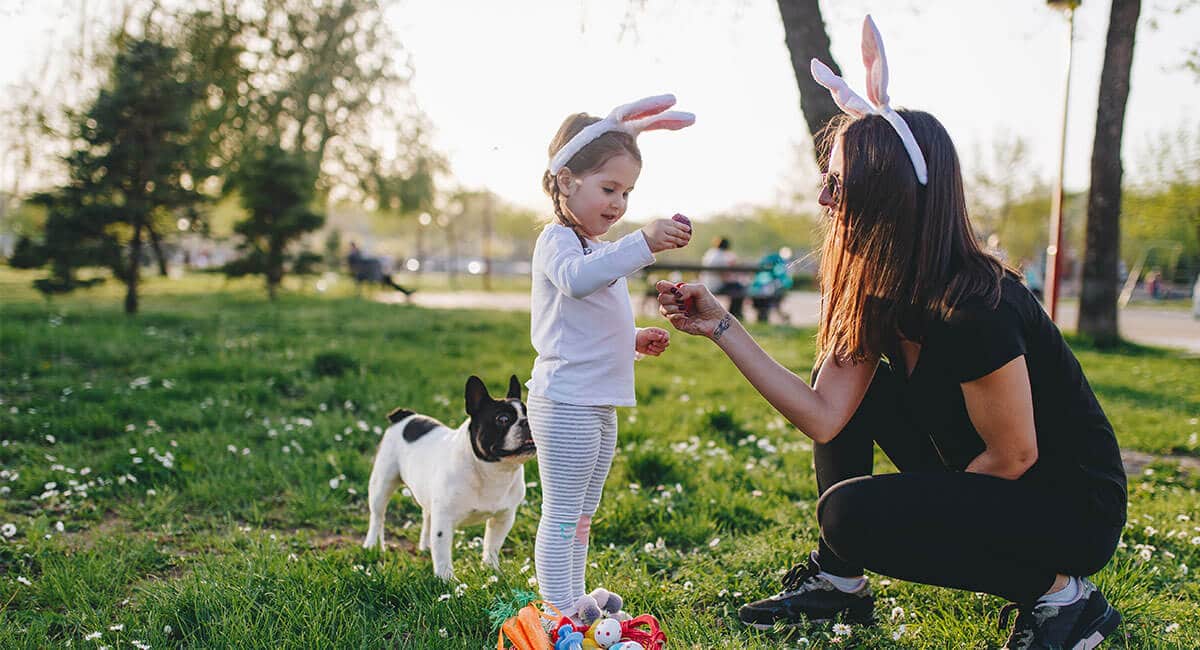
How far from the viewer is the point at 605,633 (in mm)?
2410

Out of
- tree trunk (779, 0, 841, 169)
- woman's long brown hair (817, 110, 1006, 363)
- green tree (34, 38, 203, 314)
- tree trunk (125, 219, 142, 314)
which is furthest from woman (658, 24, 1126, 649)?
green tree (34, 38, 203, 314)

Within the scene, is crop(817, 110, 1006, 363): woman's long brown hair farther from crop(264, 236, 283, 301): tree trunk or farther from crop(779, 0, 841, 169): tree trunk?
crop(264, 236, 283, 301): tree trunk

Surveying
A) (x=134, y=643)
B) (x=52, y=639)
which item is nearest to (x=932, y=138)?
(x=134, y=643)

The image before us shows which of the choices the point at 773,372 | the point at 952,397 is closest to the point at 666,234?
the point at 773,372

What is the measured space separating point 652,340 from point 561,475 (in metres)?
0.64

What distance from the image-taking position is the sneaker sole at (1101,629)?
2.67m

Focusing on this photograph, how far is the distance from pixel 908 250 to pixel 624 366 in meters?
0.98

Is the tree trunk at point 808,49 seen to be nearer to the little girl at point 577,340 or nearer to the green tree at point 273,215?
the little girl at point 577,340

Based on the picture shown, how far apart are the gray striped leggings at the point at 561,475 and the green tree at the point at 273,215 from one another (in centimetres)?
1825

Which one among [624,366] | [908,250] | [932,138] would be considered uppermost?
[932,138]

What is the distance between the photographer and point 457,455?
3352 mm

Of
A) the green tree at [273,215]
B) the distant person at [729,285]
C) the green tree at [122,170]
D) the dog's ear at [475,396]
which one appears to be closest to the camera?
the dog's ear at [475,396]

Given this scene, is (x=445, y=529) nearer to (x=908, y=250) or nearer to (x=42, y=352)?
(x=908, y=250)

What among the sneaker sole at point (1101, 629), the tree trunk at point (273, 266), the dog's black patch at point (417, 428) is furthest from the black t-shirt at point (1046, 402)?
the tree trunk at point (273, 266)
